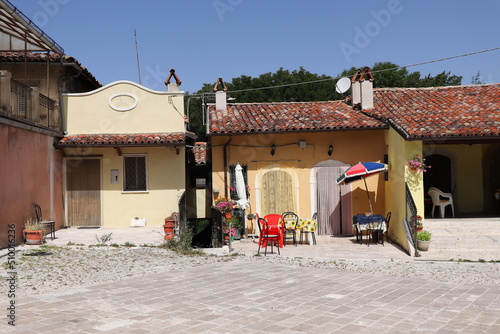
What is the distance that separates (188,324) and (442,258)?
23.3ft

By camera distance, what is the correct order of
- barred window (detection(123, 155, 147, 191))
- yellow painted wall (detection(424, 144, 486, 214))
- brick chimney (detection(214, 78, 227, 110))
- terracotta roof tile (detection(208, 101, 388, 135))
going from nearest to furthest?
terracotta roof tile (detection(208, 101, 388, 135)) → barred window (detection(123, 155, 147, 191)) → yellow painted wall (detection(424, 144, 486, 214)) → brick chimney (detection(214, 78, 227, 110))

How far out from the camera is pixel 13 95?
476 inches

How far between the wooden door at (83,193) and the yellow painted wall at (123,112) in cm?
116

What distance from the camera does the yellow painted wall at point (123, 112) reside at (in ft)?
50.8

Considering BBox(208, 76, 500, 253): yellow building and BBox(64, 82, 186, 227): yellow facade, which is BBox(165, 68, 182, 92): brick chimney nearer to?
BBox(64, 82, 186, 227): yellow facade

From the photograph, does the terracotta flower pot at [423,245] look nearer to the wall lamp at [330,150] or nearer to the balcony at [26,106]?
the wall lamp at [330,150]

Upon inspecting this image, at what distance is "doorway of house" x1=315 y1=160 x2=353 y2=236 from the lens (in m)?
14.3

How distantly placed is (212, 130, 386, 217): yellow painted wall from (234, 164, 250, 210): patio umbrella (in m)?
0.66

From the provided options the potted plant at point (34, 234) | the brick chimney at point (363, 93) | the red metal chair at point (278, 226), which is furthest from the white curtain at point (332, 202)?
the potted plant at point (34, 234)

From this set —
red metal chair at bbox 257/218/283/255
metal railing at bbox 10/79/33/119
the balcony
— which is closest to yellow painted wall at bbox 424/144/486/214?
red metal chair at bbox 257/218/283/255

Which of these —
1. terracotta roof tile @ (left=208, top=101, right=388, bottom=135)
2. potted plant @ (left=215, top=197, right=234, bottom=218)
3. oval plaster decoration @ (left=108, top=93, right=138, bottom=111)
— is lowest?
potted plant @ (left=215, top=197, right=234, bottom=218)

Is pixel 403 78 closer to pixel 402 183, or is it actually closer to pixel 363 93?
pixel 363 93

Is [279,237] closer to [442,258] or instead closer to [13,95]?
[442,258]

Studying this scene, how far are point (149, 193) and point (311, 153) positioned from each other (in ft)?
18.3
